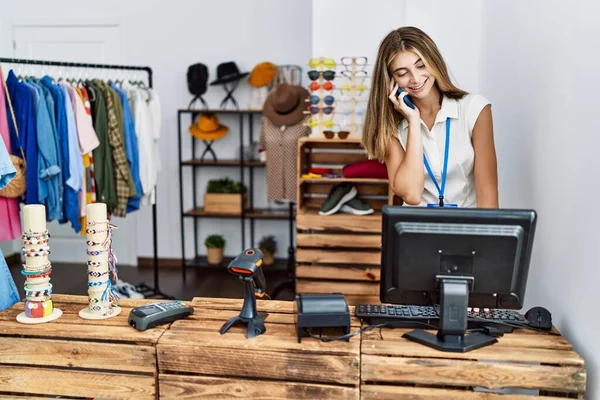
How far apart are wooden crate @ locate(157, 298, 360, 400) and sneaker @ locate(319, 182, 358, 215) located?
208cm

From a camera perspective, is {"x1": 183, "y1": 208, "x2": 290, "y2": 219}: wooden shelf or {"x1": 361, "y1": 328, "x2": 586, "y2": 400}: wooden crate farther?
{"x1": 183, "y1": 208, "x2": 290, "y2": 219}: wooden shelf

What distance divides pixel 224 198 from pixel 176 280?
2.72 ft

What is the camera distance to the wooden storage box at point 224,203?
197 inches

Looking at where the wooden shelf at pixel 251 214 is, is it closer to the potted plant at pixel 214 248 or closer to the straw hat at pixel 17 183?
the potted plant at pixel 214 248

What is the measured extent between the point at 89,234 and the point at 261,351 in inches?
25.4

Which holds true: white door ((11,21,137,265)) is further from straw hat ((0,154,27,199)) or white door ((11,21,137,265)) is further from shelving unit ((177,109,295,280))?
straw hat ((0,154,27,199))

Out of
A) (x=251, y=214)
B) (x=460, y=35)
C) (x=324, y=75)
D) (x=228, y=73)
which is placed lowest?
(x=251, y=214)

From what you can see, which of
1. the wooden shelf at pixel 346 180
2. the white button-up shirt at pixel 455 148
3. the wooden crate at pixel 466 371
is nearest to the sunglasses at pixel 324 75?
the wooden shelf at pixel 346 180

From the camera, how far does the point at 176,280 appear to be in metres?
5.00

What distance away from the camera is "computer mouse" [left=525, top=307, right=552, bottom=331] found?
63.4 inches

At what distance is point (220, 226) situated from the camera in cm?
538

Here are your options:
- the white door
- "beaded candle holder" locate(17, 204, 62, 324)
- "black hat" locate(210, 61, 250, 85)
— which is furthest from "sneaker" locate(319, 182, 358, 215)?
the white door

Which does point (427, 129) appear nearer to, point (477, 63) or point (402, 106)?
point (402, 106)

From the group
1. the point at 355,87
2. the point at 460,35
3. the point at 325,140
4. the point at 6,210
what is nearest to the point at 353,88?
the point at 355,87
